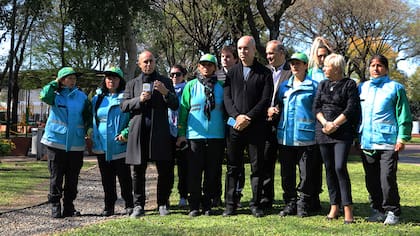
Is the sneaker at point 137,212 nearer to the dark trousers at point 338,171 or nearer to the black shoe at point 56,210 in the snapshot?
the black shoe at point 56,210

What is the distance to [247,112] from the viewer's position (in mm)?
6188

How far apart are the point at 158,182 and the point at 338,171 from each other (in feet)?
7.51

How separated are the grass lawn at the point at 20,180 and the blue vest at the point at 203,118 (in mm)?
3450

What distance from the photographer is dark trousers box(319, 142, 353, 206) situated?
19.2 feet

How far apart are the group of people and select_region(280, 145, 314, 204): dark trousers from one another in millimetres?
13

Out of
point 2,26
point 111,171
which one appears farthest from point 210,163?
point 2,26

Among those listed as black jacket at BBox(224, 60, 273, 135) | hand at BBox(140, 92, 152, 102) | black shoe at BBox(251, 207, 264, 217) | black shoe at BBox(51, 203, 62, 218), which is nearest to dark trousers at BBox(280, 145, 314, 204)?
black shoe at BBox(251, 207, 264, 217)

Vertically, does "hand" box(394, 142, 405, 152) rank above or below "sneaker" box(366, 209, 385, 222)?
above

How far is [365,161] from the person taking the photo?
20.0ft

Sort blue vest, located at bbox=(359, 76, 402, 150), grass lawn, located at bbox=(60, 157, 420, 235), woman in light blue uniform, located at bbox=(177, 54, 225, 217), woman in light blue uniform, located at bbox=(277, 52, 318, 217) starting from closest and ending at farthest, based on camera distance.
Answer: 1. grass lawn, located at bbox=(60, 157, 420, 235)
2. blue vest, located at bbox=(359, 76, 402, 150)
3. woman in light blue uniform, located at bbox=(277, 52, 318, 217)
4. woman in light blue uniform, located at bbox=(177, 54, 225, 217)

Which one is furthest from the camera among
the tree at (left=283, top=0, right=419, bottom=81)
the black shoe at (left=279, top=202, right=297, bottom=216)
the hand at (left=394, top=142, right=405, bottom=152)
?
the tree at (left=283, top=0, right=419, bottom=81)

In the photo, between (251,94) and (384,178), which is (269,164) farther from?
(384,178)

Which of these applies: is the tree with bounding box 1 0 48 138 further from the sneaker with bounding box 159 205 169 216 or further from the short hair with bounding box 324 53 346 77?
the short hair with bounding box 324 53 346 77

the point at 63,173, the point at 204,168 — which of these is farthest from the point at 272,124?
the point at 63,173
